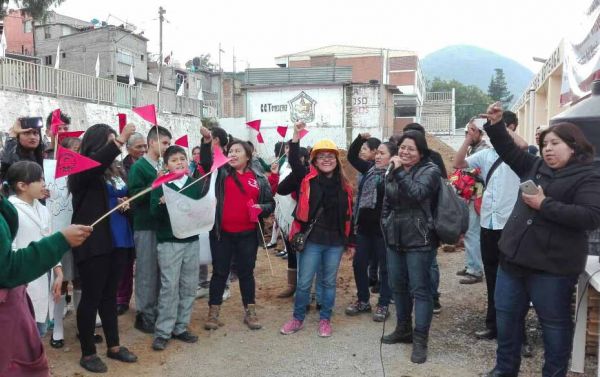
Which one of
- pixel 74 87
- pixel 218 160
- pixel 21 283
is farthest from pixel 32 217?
pixel 74 87

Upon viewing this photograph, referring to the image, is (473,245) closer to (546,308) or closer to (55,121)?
(546,308)

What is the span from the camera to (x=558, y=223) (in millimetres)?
3139

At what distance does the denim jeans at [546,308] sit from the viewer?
3.24 meters

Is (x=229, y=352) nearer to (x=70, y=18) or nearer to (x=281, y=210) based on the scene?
(x=281, y=210)

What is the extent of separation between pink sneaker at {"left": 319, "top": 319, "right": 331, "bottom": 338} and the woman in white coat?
2.33 m

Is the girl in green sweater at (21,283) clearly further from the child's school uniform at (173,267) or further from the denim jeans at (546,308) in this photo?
the denim jeans at (546,308)

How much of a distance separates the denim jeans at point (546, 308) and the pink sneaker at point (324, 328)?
1.70 meters

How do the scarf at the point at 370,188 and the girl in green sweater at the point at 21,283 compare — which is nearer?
the girl in green sweater at the point at 21,283

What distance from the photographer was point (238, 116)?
30.4 meters

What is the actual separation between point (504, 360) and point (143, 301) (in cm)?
314

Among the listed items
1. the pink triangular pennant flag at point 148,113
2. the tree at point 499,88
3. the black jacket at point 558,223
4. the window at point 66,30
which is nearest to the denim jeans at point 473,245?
the black jacket at point 558,223

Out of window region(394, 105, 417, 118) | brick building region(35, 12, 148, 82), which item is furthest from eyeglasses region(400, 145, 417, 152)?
window region(394, 105, 417, 118)

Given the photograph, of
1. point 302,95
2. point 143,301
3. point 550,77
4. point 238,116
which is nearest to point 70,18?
point 238,116

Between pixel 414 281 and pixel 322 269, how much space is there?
3.37ft
